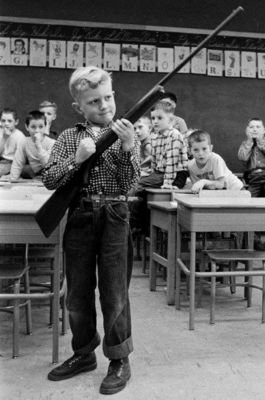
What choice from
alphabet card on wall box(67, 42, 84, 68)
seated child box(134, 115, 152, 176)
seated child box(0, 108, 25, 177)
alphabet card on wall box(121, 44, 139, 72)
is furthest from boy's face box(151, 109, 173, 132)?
alphabet card on wall box(67, 42, 84, 68)

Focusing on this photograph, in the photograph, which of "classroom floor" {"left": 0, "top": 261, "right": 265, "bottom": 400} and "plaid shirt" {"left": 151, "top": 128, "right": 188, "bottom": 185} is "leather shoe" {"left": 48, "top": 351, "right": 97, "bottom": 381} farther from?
"plaid shirt" {"left": 151, "top": 128, "right": 188, "bottom": 185}

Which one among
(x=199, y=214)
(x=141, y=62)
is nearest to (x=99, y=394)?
(x=199, y=214)

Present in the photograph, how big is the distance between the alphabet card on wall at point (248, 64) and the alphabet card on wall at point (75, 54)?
7.03 feet

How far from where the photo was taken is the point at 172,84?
674 centimetres

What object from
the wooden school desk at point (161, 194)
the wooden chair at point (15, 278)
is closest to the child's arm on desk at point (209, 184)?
the wooden school desk at point (161, 194)

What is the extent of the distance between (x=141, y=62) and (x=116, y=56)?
332mm

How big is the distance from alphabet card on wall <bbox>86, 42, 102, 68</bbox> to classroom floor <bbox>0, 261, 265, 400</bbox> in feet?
13.7

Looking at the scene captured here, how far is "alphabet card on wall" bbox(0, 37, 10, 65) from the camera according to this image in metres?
6.47

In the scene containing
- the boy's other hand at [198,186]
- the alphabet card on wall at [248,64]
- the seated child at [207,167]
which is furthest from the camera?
the alphabet card on wall at [248,64]

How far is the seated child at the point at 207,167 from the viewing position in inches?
151

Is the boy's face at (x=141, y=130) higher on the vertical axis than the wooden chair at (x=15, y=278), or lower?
higher

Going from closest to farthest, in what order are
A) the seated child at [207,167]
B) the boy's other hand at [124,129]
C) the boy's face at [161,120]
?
the boy's other hand at [124,129], the seated child at [207,167], the boy's face at [161,120]

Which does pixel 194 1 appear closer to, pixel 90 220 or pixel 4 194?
pixel 4 194

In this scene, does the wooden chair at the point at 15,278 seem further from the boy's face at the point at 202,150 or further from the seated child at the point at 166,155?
the seated child at the point at 166,155
